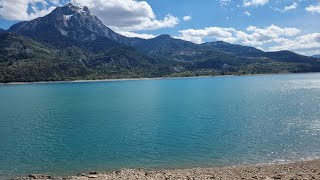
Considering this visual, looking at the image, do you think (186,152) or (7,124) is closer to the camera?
(186,152)

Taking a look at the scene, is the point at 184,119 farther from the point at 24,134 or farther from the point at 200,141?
the point at 24,134

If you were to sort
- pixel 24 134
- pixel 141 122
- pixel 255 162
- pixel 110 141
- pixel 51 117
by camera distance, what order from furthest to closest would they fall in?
pixel 51 117 → pixel 141 122 → pixel 24 134 → pixel 110 141 → pixel 255 162

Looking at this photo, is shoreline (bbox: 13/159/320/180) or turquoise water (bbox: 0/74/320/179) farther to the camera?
turquoise water (bbox: 0/74/320/179)

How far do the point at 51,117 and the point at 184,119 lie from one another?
3805cm

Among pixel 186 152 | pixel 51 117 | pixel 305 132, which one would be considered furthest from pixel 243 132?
pixel 51 117

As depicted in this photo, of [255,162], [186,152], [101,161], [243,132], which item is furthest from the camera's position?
[243,132]

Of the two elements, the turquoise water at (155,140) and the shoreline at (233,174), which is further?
the turquoise water at (155,140)

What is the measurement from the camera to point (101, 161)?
4866cm

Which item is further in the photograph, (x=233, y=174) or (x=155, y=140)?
(x=155, y=140)

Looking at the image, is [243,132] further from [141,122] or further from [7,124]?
[7,124]

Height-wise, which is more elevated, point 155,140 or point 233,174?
point 233,174

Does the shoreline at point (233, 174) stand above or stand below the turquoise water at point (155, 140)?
above

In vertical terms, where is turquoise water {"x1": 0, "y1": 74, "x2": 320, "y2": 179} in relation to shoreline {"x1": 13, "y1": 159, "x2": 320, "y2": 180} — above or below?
below

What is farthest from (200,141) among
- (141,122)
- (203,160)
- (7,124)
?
(7,124)
